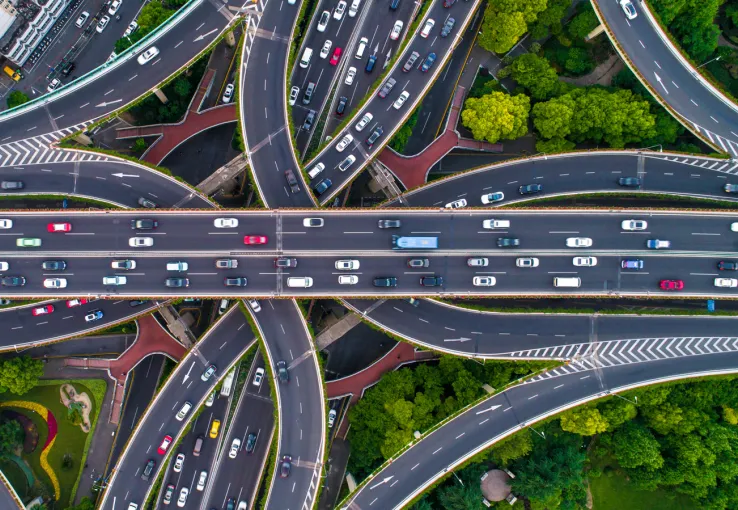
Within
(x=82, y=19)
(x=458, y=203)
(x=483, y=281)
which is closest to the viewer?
(x=483, y=281)

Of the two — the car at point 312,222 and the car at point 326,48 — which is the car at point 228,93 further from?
the car at point 312,222

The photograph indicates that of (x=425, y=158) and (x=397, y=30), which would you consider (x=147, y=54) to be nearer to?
(x=397, y=30)

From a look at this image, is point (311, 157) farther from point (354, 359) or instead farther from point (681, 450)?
point (681, 450)

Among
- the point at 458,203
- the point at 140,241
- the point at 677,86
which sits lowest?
the point at 140,241

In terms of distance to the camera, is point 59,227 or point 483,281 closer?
point 59,227

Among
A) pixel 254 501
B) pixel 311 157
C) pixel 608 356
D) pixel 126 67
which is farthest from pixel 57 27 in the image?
pixel 608 356

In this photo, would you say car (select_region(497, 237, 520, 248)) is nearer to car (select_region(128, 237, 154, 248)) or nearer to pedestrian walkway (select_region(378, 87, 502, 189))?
pedestrian walkway (select_region(378, 87, 502, 189))

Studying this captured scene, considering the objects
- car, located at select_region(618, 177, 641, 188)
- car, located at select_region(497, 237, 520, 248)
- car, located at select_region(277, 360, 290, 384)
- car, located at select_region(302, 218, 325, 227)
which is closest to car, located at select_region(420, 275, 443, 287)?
car, located at select_region(497, 237, 520, 248)

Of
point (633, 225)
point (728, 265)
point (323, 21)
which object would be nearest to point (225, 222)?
point (323, 21)

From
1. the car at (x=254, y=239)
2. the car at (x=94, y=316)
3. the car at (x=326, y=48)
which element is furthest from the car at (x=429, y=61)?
the car at (x=94, y=316)
